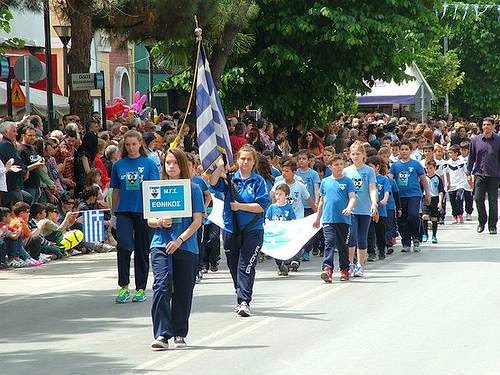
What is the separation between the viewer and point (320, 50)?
104 ft

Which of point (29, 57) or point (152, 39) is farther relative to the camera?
point (152, 39)

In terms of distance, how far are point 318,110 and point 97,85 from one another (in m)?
9.73

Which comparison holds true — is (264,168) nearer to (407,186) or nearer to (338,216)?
(338,216)

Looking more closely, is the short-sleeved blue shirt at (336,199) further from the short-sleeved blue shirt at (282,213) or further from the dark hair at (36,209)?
the dark hair at (36,209)

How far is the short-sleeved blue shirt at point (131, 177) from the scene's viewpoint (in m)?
14.7

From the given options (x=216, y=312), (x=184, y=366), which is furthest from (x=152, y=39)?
(x=184, y=366)

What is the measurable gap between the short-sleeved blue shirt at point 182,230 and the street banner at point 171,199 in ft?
0.33

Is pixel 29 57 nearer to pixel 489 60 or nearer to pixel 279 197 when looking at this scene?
pixel 279 197

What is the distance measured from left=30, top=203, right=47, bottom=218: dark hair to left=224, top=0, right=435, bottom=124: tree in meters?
11.1

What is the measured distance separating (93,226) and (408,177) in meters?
5.07

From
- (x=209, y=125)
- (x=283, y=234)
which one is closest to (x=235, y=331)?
(x=209, y=125)

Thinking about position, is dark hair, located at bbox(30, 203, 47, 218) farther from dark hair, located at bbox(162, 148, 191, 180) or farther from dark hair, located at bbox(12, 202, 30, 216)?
dark hair, located at bbox(162, 148, 191, 180)

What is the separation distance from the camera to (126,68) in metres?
56.5

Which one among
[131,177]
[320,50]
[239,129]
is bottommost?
[131,177]
